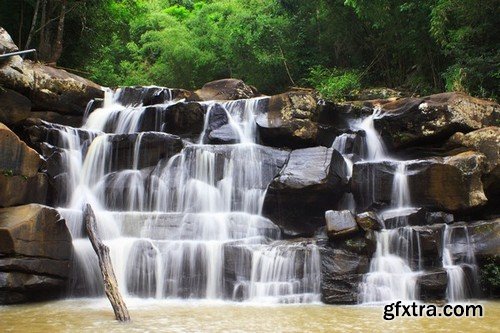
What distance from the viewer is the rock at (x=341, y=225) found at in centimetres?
1008

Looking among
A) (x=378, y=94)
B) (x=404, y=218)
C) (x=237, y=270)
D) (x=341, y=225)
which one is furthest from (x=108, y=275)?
(x=378, y=94)

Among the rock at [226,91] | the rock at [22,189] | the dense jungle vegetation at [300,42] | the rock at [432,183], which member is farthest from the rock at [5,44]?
the rock at [432,183]

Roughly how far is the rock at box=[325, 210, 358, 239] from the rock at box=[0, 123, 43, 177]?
258 inches

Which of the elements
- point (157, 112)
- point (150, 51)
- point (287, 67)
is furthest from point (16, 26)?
point (150, 51)

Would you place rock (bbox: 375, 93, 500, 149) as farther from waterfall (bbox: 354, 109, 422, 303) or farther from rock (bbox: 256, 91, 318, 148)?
waterfall (bbox: 354, 109, 422, 303)

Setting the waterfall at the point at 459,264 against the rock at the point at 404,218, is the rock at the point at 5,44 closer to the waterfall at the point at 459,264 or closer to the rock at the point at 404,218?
the rock at the point at 404,218

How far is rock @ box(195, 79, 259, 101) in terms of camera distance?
20.4m

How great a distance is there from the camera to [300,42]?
2470 cm

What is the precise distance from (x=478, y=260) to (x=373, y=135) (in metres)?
5.60

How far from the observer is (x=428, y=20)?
18.5 metres

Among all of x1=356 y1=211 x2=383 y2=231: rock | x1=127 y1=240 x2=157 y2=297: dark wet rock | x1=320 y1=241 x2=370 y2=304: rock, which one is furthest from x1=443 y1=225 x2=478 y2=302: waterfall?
x1=127 y1=240 x2=157 y2=297: dark wet rock

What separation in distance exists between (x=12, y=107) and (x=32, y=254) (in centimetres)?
533

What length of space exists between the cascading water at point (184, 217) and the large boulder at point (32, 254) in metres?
0.40

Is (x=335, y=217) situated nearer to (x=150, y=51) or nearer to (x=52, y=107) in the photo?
(x=52, y=107)
